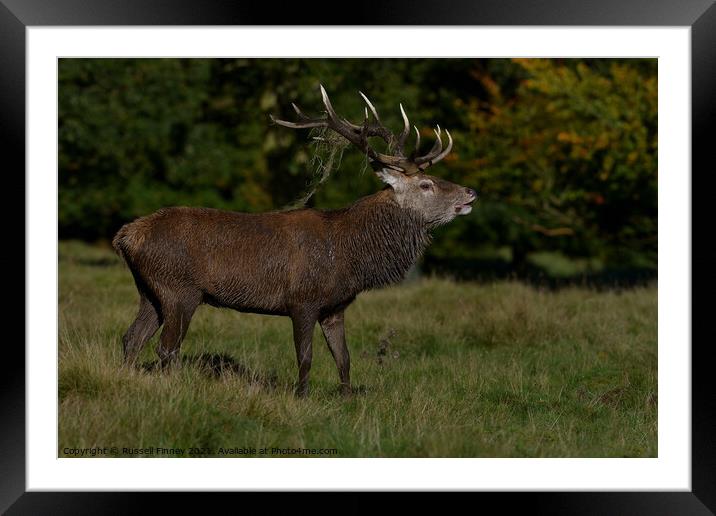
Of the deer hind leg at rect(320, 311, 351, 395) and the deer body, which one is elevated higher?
the deer body

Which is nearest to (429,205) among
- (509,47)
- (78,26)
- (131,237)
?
(509,47)

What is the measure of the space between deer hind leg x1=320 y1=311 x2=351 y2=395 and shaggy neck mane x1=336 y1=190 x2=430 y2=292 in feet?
1.25

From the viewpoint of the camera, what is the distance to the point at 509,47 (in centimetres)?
661

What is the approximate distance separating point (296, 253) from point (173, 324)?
1.21 m

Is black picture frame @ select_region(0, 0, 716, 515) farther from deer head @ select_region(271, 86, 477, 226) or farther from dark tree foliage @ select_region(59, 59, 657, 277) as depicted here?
dark tree foliage @ select_region(59, 59, 657, 277)

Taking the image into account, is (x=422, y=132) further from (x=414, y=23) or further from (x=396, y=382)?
(x=414, y=23)

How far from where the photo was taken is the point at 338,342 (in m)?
8.18

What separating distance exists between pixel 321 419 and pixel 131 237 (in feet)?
7.56

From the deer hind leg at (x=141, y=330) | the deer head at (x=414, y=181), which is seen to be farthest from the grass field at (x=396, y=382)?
the deer head at (x=414, y=181)

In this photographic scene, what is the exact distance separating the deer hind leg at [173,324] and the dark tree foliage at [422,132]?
8.08 meters

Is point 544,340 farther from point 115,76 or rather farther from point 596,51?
point 115,76

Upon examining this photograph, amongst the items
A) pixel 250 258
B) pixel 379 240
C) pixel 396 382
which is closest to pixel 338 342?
pixel 396 382

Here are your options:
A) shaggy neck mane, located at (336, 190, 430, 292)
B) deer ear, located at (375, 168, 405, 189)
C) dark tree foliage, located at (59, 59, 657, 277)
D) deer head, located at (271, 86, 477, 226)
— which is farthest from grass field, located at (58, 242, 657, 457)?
dark tree foliage, located at (59, 59, 657, 277)

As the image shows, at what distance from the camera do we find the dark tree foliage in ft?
50.4
